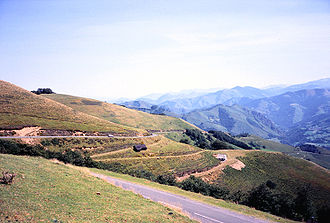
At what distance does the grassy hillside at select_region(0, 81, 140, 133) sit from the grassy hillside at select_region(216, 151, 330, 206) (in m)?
46.4

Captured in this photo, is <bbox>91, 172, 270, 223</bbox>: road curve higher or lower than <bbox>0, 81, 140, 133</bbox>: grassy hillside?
lower

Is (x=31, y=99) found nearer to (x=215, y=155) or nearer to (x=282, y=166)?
(x=215, y=155)

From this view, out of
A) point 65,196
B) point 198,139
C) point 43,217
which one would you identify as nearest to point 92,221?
point 43,217

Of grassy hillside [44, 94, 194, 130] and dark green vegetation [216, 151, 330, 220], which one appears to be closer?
dark green vegetation [216, 151, 330, 220]

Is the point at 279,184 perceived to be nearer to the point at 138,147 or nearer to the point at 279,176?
the point at 279,176

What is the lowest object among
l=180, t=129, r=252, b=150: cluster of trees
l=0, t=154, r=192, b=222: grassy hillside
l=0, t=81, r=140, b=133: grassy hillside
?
l=180, t=129, r=252, b=150: cluster of trees

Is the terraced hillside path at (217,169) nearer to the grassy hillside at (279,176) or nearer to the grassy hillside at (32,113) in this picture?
→ the grassy hillside at (279,176)

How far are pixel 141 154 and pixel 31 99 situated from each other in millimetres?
54254

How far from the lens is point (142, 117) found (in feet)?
505

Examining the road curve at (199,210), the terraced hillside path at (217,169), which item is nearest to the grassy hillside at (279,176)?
the terraced hillside path at (217,169)

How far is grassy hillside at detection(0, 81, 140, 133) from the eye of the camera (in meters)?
59.8

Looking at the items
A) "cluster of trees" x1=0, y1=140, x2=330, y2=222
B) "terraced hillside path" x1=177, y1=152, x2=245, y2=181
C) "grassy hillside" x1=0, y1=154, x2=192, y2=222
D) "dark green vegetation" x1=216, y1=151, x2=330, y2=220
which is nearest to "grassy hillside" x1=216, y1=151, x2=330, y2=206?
"dark green vegetation" x1=216, y1=151, x2=330, y2=220

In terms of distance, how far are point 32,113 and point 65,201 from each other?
65.9m

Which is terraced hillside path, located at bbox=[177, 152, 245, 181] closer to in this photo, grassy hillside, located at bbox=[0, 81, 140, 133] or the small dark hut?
the small dark hut
